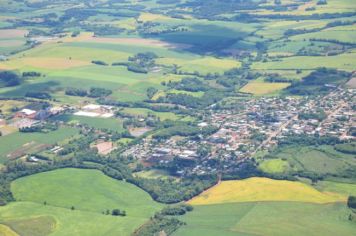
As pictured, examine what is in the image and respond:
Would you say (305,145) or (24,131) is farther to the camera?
(24,131)

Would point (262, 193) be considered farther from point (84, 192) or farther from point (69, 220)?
point (69, 220)

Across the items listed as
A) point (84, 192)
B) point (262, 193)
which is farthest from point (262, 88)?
point (84, 192)

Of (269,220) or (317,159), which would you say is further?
(317,159)

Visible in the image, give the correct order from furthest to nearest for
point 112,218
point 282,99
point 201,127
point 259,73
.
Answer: point 259,73, point 282,99, point 201,127, point 112,218

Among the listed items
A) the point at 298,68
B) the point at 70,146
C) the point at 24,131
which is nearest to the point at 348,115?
the point at 298,68

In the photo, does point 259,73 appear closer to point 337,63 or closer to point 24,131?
point 337,63

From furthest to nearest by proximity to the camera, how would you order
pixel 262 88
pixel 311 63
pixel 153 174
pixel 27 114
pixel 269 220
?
pixel 311 63 → pixel 262 88 → pixel 27 114 → pixel 153 174 → pixel 269 220

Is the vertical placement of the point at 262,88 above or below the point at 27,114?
above

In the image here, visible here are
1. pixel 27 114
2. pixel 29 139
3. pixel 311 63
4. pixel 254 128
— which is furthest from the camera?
pixel 311 63

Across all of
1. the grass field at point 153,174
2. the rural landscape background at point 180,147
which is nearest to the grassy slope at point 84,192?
the rural landscape background at point 180,147
